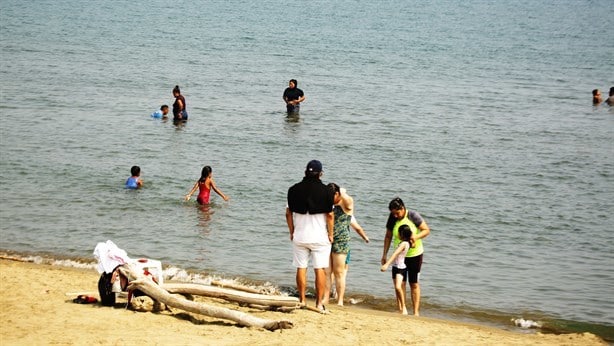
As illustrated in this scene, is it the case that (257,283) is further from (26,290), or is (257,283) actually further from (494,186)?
(494,186)

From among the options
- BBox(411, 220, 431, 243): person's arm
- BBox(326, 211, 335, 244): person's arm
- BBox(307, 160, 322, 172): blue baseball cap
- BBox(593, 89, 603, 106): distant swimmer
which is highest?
BBox(593, 89, 603, 106): distant swimmer

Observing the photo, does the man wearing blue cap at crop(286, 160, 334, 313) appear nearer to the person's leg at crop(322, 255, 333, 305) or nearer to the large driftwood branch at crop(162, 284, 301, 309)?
the large driftwood branch at crop(162, 284, 301, 309)

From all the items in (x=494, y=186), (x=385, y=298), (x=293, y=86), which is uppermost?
(x=293, y=86)

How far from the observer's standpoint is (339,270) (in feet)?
38.9

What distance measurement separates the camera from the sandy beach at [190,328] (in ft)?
30.3

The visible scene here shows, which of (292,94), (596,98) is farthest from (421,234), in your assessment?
Answer: (596,98)

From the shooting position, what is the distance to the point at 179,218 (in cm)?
1738

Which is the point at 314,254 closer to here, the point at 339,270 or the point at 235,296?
the point at 235,296

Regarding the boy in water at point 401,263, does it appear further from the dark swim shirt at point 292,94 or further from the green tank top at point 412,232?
the dark swim shirt at point 292,94

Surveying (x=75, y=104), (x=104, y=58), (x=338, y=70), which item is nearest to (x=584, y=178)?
(x=75, y=104)

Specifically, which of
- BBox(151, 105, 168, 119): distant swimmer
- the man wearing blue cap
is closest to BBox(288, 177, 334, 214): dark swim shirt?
the man wearing blue cap

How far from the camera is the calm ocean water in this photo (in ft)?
49.1

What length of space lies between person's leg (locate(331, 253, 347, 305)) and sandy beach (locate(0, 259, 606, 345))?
0.28 meters

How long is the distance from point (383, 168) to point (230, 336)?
43.9 feet
